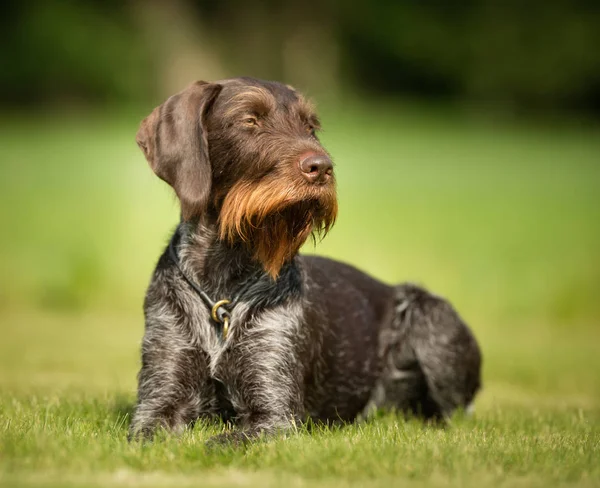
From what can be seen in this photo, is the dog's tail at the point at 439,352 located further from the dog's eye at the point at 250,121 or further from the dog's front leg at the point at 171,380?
the dog's eye at the point at 250,121

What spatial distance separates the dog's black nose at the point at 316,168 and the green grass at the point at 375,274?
1381 millimetres

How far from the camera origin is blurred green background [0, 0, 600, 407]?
13398 millimetres

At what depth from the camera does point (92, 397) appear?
7422mm

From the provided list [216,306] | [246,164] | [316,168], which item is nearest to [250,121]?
[246,164]

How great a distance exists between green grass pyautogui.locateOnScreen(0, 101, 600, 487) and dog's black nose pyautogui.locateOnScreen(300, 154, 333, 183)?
1381 mm

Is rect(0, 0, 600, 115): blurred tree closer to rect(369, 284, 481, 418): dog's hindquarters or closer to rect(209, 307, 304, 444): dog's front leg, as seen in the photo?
rect(369, 284, 481, 418): dog's hindquarters

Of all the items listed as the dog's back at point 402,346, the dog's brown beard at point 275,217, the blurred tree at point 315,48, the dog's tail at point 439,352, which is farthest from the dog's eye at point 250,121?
the blurred tree at point 315,48

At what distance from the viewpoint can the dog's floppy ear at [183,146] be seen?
19.6 feet

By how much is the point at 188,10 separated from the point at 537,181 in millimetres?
28881

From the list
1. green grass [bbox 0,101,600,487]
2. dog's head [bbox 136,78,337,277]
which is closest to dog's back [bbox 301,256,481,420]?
green grass [bbox 0,101,600,487]

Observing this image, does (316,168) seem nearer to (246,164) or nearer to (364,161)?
(246,164)

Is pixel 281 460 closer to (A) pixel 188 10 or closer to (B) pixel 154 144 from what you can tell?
(B) pixel 154 144

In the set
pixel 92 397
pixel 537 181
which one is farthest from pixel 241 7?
pixel 92 397

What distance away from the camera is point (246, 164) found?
19.6ft
